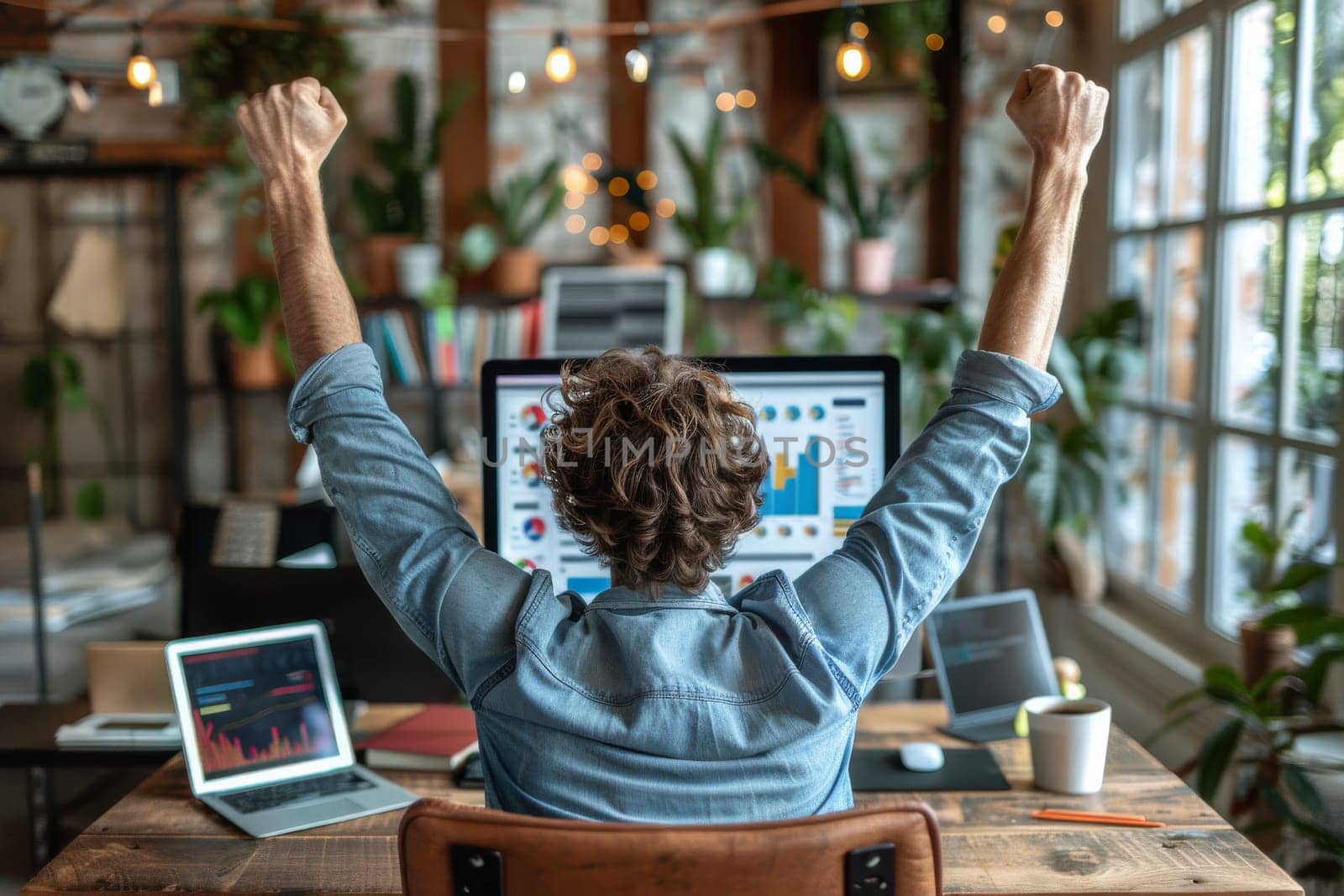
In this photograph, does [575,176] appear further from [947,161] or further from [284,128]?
[284,128]

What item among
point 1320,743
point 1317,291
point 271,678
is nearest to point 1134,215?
point 1317,291

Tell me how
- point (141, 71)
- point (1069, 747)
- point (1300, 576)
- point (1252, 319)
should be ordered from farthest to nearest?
point (1252, 319), point (141, 71), point (1300, 576), point (1069, 747)

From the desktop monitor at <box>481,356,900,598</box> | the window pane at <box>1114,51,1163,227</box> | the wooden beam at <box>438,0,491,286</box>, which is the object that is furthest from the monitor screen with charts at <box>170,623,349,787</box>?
the wooden beam at <box>438,0,491,286</box>

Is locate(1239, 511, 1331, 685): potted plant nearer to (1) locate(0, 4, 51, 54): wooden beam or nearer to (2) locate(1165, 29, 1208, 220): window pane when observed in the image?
(2) locate(1165, 29, 1208, 220): window pane

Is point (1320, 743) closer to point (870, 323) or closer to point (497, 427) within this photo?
point (497, 427)

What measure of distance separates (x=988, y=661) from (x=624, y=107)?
3449 millimetres

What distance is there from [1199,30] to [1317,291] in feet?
3.21

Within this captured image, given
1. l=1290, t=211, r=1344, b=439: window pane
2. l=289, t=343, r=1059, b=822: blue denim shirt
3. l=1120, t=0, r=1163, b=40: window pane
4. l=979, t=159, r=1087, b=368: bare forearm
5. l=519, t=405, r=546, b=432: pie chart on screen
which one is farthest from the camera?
l=1120, t=0, r=1163, b=40: window pane

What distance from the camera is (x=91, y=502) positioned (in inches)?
185

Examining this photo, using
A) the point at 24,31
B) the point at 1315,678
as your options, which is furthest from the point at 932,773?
the point at 24,31

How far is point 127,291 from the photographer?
4785 millimetres

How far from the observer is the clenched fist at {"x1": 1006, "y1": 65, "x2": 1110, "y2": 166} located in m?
1.23

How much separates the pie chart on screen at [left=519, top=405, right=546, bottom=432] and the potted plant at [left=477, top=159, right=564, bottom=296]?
9.59ft

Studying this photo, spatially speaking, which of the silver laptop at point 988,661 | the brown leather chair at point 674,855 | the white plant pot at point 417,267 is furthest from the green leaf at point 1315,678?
the white plant pot at point 417,267
